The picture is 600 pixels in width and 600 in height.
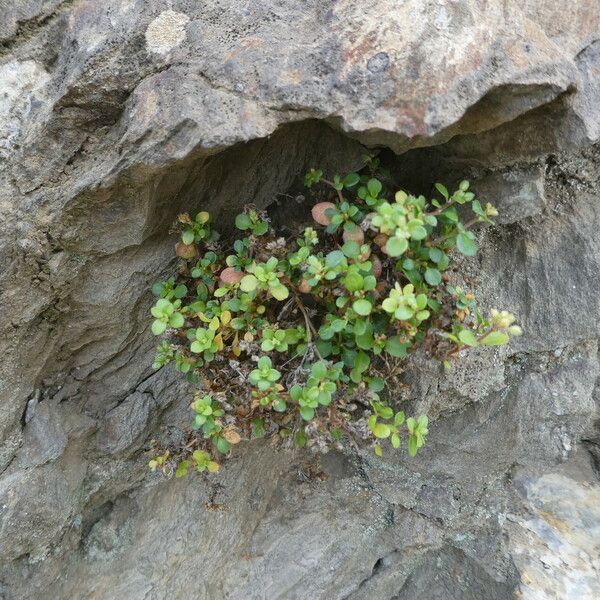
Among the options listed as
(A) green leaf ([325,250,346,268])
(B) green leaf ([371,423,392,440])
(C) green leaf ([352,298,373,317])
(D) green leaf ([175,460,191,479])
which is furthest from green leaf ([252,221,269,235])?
(D) green leaf ([175,460,191,479])

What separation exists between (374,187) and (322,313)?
0.40 m

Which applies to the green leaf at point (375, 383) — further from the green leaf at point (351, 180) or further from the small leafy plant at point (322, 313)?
the green leaf at point (351, 180)

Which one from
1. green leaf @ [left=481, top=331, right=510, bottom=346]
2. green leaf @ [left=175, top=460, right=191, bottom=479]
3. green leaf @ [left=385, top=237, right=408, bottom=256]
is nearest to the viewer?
green leaf @ [left=385, top=237, right=408, bottom=256]

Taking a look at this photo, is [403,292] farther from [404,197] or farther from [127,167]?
[127,167]

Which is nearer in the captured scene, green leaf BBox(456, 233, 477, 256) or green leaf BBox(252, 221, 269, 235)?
green leaf BBox(456, 233, 477, 256)

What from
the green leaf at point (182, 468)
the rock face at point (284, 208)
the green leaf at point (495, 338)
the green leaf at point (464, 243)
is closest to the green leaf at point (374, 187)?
the rock face at point (284, 208)

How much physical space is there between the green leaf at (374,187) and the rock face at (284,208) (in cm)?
16

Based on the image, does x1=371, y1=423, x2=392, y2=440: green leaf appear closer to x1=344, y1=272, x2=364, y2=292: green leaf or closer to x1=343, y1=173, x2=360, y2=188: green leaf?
x1=344, y1=272, x2=364, y2=292: green leaf

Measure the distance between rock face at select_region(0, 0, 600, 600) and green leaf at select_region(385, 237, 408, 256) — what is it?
0.25 m

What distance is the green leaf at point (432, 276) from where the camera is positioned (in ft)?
4.42

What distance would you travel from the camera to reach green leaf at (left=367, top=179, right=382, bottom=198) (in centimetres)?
143

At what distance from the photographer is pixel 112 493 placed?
2.06m

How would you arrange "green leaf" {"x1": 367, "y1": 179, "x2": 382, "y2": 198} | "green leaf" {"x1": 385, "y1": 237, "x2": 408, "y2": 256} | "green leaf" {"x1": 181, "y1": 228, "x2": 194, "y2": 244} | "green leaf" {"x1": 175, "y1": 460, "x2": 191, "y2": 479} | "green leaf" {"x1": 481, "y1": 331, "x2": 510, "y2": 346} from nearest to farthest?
"green leaf" {"x1": 385, "y1": 237, "x2": 408, "y2": 256} → "green leaf" {"x1": 481, "y1": 331, "x2": 510, "y2": 346} → "green leaf" {"x1": 367, "y1": 179, "x2": 382, "y2": 198} → "green leaf" {"x1": 181, "y1": 228, "x2": 194, "y2": 244} → "green leaf" {"x1": 175, "y1": 460, "x2": 191, "y2": 479}

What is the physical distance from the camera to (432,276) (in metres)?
1.35
